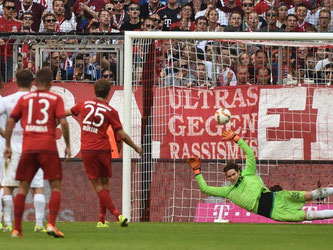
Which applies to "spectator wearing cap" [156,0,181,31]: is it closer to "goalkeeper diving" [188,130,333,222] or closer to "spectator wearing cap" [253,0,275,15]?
"spectator wearing cap" [253,0,275,15]

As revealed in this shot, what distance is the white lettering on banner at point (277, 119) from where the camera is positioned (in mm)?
15312

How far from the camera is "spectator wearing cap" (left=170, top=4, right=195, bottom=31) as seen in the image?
18844 millimetres

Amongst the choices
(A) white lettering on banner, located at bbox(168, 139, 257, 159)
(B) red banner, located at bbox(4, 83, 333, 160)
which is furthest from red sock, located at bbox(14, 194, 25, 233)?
(A) white lettering on banner, located at bbox(168, 139, 257, 159)

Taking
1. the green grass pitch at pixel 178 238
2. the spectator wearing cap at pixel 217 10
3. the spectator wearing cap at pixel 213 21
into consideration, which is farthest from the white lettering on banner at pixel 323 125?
the spectator wearing cap at pixel 217 10

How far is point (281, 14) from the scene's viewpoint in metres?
18.7

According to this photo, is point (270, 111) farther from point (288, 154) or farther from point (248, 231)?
point (248, 231)

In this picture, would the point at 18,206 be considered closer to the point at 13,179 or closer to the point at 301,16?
the point at 13,179

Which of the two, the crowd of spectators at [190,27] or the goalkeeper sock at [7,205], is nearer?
the goalkeeper sock at [7,205]

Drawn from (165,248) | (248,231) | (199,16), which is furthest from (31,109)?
(199,16)

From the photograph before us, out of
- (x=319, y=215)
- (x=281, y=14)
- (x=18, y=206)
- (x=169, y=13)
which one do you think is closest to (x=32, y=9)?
(x=169, y=13)

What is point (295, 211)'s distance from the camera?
13.9 meters

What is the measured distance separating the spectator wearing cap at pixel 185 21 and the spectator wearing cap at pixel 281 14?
1.76 m

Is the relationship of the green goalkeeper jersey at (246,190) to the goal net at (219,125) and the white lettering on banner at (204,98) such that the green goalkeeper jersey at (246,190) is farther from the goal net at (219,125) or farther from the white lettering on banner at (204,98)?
the white lettering on banner at (204,98)

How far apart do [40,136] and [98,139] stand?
271 cm
